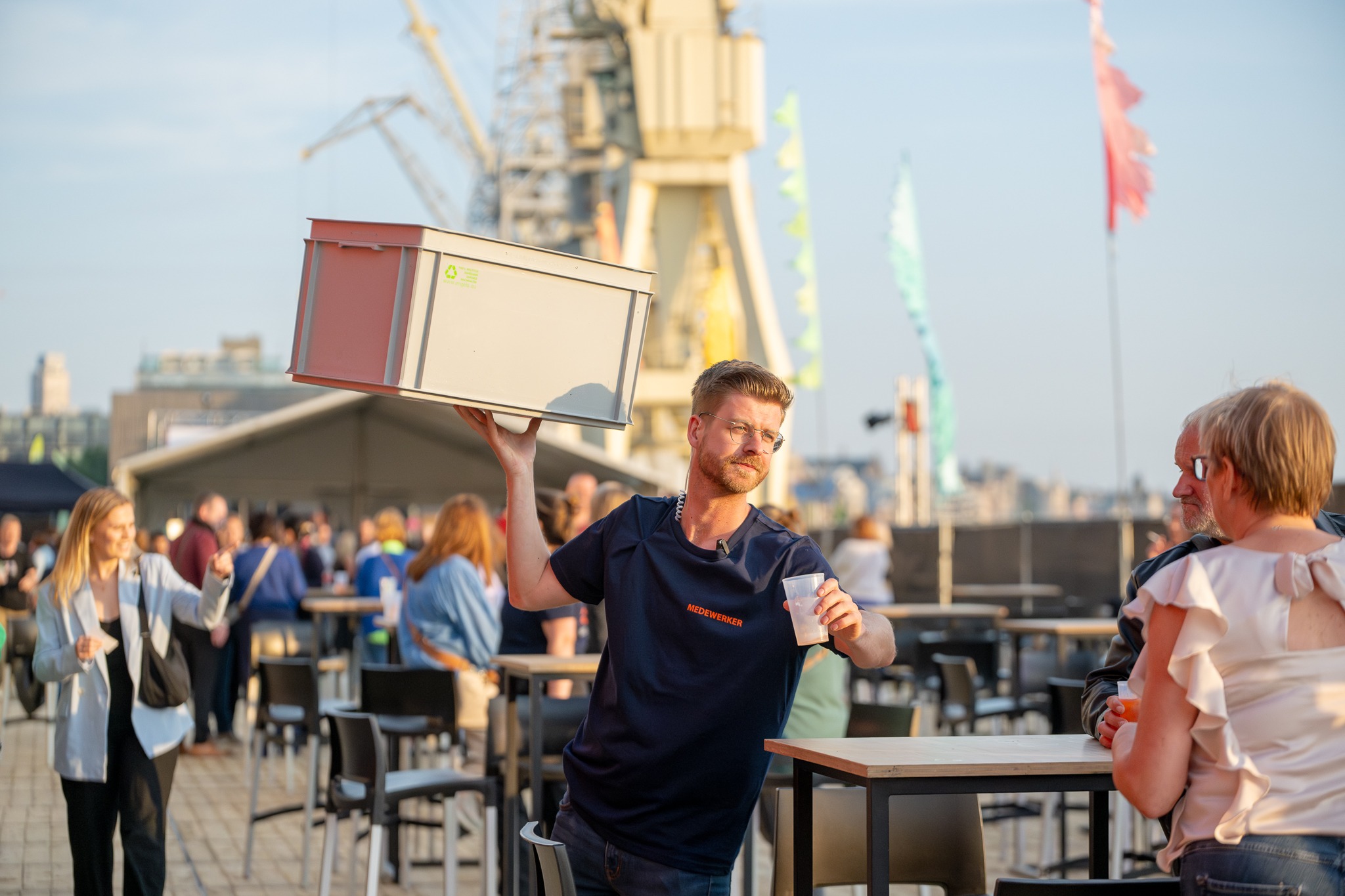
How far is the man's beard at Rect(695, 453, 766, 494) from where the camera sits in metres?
2.84

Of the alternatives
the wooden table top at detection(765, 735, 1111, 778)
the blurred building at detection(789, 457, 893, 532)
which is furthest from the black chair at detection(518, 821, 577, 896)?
the blurred building at detection(789, 457, 893, 532)

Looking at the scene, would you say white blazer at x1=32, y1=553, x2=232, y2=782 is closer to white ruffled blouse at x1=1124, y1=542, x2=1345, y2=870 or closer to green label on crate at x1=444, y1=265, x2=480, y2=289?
green label on crate at x1=444, y1=265, x2=480, y2=289

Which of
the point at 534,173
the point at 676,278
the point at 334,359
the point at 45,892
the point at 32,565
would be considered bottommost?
the point at 45,892

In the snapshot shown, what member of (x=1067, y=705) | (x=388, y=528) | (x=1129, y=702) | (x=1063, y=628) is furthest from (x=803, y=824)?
(x=388, y=528)

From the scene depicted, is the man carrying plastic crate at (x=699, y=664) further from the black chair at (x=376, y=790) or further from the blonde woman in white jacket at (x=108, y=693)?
the blonde woman in white jacket at (x=108, y=693)

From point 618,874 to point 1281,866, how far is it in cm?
128

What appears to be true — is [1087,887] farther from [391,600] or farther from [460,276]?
[391,600]

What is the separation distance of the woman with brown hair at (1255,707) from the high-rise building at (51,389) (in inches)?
2155

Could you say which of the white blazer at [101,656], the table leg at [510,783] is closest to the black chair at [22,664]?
the white blazer at [101,656]

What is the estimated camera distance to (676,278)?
29719 mm

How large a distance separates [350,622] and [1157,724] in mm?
11899

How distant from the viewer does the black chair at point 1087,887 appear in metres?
2.29

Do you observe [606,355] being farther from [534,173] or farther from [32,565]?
[534,173]

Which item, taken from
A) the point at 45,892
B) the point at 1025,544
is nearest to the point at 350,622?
the point at 45,892
